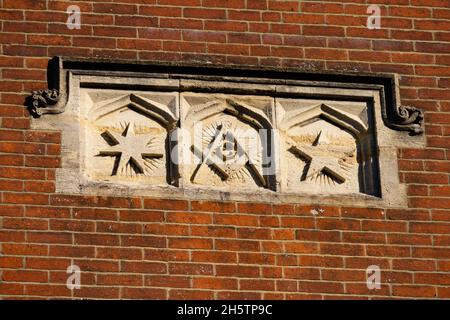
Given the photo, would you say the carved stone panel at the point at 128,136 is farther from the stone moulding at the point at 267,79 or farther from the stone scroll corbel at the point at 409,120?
the stone scroll corbel at the point at 409,120

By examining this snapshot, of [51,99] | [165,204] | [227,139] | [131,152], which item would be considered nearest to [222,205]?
[165,204]

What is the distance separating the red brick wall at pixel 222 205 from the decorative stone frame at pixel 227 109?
0.07 metres

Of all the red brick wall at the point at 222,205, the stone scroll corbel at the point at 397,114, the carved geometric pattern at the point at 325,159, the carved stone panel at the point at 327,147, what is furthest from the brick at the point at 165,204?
the stone scroll corbel at the point at 397,114

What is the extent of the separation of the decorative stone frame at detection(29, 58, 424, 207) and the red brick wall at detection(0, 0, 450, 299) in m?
0.07

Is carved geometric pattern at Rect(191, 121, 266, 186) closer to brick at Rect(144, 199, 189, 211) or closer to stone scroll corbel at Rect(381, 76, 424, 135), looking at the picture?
brick at Rect(144, 199, 189, 211)

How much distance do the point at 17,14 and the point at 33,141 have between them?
0.85m

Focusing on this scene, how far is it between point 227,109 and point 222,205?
0.66 m

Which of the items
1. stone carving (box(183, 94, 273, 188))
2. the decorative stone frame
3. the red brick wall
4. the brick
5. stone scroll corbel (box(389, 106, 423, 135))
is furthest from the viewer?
stone scroll corbel (box(389, 106, 423, 135))

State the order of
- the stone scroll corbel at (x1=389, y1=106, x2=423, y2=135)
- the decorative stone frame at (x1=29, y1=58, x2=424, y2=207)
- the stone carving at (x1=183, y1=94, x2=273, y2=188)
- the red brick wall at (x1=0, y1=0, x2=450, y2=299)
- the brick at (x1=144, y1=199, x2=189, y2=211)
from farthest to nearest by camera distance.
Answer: the stone scroll corbel at (x1=389, y1=106, x2=423, y2=135), the stone carving at (x1=183, y1=94, x2=273, y2=188), the decorative stone frame at (x1=29, y1=58, x2=424, y2=207), the brick at (x1=144, y1=199, x2=189, y2=211), the red brick wall at (x1=0, y1=0, x2=450, y2=299)

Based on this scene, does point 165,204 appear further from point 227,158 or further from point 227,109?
point 227,109

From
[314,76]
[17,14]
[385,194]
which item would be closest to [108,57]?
[17,14]

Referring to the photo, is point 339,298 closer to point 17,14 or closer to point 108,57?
point 108,57

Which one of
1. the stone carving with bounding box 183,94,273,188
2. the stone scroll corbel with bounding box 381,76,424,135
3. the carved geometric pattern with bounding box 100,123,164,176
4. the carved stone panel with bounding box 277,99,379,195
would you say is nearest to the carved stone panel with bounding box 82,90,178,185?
the carved geometric pattern with bounding box 100,123,164,176

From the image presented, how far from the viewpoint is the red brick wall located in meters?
8.43
